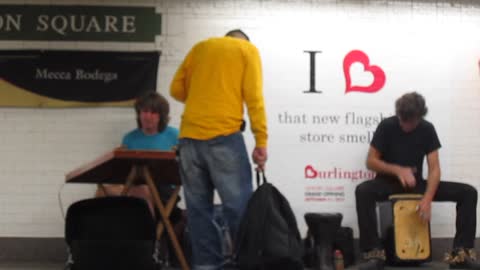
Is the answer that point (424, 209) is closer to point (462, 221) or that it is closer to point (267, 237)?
point (462, 221)

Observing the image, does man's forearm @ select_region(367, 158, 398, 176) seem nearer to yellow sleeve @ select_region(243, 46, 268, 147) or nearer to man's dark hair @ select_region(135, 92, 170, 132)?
man's dark hair @ select_region(135, 92, 170, 132)

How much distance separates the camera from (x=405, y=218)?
5242 mm

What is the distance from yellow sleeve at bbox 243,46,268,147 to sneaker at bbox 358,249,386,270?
1.78 m

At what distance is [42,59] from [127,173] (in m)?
1.96

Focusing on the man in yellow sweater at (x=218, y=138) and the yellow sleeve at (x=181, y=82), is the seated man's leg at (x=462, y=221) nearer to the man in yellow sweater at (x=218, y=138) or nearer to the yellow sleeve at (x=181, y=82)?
the man in yellow sweater at (x=218, y=138)

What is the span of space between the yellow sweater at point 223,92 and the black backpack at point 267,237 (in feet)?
1.05

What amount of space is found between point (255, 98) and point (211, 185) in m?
0.51

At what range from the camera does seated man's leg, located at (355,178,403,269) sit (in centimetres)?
500

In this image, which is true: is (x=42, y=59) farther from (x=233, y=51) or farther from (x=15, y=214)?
(x=233, y=51)

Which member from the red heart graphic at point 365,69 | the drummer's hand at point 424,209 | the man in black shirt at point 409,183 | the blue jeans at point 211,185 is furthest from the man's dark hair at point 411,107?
the blue jeans at point 211,185

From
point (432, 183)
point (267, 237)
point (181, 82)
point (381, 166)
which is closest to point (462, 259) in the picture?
point (432, 183)

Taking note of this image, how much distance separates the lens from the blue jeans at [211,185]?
351cm

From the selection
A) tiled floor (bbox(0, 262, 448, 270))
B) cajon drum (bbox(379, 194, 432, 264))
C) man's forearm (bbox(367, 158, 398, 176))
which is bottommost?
tiled floor (bbox(0, 262, 448, 270))

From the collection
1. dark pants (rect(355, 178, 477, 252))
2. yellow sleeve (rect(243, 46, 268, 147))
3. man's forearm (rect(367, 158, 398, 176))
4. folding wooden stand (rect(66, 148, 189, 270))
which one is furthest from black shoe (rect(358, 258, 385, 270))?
yellow sleeve (rect(243, 46, 268, 147))
